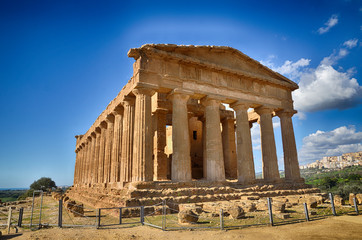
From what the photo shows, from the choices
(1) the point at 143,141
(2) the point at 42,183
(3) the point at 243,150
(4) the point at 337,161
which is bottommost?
(2) the point at 42,183

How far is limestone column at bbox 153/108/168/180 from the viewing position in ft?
70.6

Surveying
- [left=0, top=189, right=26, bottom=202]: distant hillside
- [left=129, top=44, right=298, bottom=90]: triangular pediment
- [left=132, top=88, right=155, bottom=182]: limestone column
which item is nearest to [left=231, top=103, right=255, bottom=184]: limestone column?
[left=129, top=44, right=298, bottom=90]: triangular pediment

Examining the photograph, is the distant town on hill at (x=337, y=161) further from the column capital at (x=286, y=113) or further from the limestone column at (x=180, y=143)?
the limestone column at (x=180, y=143)

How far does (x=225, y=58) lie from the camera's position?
19.0m

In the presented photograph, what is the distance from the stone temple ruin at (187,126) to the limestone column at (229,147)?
3.71 metres

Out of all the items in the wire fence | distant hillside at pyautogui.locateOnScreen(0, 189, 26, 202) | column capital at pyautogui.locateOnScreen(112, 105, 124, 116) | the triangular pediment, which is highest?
the triangular pediment

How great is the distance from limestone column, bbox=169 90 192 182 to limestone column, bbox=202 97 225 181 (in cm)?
172

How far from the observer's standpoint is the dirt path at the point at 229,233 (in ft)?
23.0

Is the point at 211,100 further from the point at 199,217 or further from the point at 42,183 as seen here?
the point at 42,183

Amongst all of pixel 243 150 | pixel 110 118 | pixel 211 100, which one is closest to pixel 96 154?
pixel 110 118

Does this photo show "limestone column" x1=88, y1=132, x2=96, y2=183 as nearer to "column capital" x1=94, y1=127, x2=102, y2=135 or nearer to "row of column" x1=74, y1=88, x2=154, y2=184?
"column capital" x1=94, y1=127, x2=102, y2=135

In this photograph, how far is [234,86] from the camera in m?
19.1

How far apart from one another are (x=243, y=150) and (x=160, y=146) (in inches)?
293

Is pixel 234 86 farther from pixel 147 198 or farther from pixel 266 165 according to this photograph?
pixel 147 198
